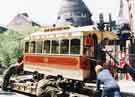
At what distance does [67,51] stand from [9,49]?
103 feet

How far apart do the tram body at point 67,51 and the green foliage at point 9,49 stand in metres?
22.7

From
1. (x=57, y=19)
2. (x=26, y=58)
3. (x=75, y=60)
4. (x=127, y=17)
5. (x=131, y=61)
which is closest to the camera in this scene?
(x=75, y=60)

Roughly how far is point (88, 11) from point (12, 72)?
191 ft

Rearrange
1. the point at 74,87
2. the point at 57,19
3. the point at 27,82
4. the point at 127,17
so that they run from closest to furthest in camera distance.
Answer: the point at 74,87 < the point at 27,82 < the point at 127,17 < the point at 57,19

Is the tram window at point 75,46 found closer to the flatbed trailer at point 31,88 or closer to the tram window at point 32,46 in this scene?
the flatbed trailer at point 31,88

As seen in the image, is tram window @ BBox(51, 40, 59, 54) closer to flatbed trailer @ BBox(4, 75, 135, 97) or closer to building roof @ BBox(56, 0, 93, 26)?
flatbed trailer @ BBox(4, 75, 135, 97)

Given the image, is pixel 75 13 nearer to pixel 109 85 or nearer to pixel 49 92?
pixel 49 92

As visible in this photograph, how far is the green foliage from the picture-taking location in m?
46.4

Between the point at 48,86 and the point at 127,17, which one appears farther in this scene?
the point at 127,17

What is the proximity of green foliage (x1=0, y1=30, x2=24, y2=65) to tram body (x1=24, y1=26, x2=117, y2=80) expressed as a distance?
22.7 m

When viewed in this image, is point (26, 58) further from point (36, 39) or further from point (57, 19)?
point (57, 19)

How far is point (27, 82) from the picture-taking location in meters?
21.2

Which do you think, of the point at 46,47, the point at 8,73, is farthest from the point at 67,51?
the point at 8,73


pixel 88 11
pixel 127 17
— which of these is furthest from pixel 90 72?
pixel 88 11
